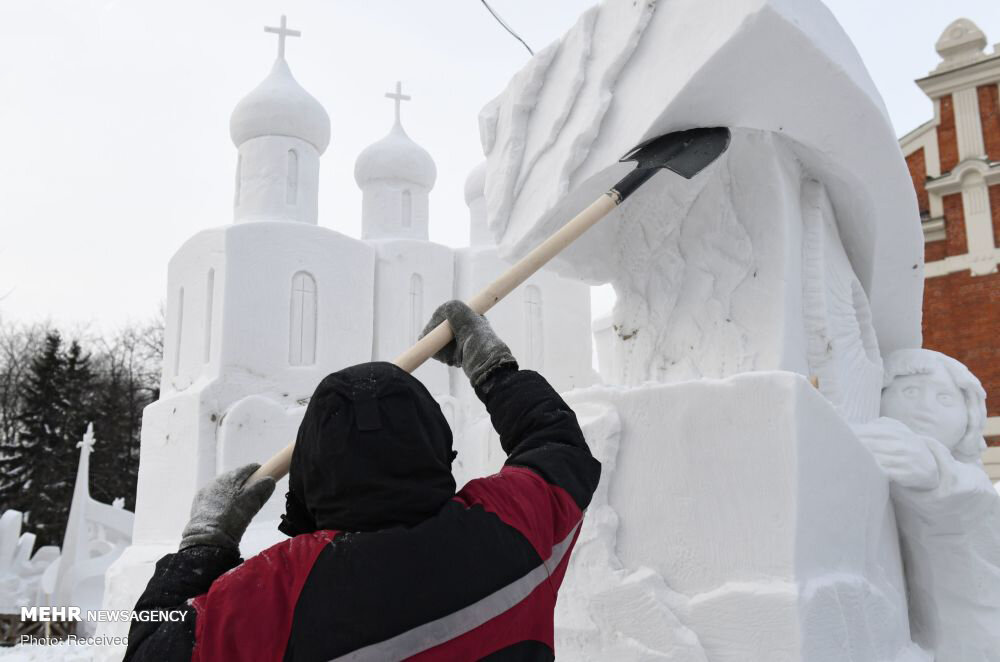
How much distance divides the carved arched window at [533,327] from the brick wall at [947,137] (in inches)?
329

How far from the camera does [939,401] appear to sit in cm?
317

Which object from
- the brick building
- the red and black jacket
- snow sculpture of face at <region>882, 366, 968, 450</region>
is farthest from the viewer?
the brick building

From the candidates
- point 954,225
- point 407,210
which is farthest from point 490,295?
point 954,225

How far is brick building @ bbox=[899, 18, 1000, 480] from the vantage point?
12.8 metres

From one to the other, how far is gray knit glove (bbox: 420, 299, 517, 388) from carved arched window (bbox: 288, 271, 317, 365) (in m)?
6.22

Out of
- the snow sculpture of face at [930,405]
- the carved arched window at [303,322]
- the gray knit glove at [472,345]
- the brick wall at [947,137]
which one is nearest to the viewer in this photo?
the gray knit glove at [472,345]

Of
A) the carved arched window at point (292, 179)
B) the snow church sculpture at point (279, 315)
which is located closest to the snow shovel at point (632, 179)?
the snow church sculpture at point (279, 315)

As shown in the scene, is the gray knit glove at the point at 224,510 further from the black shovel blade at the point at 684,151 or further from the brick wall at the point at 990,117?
the brick wall at the point at 990,117

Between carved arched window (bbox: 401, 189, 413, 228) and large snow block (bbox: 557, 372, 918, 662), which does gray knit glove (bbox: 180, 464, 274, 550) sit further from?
carved arched window (bbox: 401, 189, 413, 228)

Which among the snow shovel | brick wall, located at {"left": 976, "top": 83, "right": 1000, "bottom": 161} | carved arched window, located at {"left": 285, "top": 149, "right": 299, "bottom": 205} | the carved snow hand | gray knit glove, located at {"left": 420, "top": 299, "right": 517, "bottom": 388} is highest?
brick wall, located at {"left": 976, "top": 83, "right": 1000, "bottom": 161}

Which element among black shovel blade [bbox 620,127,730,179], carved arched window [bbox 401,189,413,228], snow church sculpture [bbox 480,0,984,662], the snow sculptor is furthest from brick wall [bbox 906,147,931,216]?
black shovel blade [bbox 620,127,730,179]

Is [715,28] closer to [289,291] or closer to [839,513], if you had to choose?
[839,513]

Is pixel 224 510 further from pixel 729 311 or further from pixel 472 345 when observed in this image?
pixel 729 311

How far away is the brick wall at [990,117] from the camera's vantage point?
13.2 m
